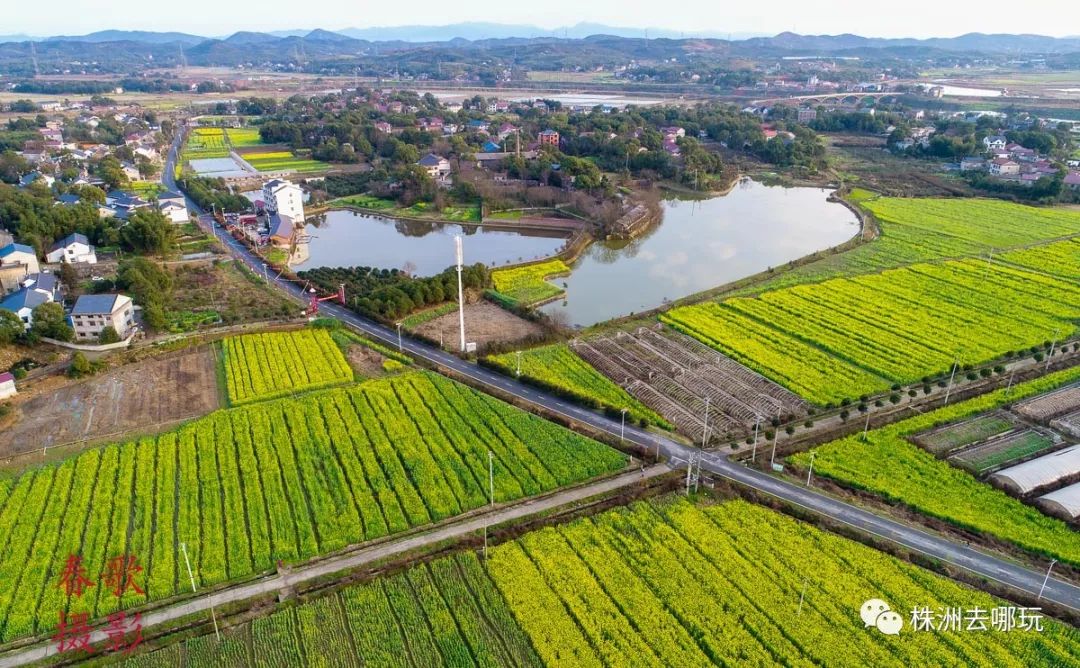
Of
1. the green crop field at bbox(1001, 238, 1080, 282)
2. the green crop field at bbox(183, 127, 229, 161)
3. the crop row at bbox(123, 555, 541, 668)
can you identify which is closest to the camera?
the crop row at bbox(123, 555, 541, 668)

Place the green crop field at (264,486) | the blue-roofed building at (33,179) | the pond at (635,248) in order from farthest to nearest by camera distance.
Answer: the blue-roofed building at (33,179), the pond at (635,248), the green crop field at (264,486)

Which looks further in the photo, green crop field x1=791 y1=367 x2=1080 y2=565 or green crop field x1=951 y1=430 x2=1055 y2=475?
green crop field x1=951 y1=430 x2=1055 y2=475

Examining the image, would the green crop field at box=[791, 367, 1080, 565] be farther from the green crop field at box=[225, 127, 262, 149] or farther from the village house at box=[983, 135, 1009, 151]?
the green crop field at box=[225, 127, 262, 149]

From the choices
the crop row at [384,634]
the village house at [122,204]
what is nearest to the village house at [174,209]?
the village house at [122,204]

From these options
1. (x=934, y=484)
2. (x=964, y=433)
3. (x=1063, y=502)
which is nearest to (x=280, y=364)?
(x=934, y=484)

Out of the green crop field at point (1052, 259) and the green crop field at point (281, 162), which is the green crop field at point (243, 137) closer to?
the green crop field at point (281, 162)

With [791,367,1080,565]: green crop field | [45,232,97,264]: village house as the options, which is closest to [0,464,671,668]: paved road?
[791,367,1080,565]: green crop field

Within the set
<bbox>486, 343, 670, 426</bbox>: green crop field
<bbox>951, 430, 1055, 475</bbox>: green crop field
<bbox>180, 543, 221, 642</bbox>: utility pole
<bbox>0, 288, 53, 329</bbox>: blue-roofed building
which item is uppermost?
<bbox>0, 288, 53, 329</bbox>: blue-roofed building
